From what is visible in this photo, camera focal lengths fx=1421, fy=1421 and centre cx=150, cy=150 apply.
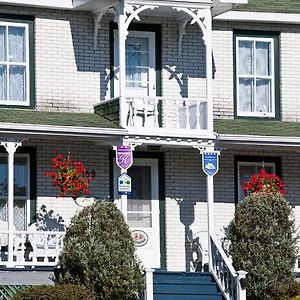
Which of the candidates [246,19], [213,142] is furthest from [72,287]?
[246,19]

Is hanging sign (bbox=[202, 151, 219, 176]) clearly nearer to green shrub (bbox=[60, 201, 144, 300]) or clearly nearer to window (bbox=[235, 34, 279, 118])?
window (bbox=[235, 34, 279, 118])

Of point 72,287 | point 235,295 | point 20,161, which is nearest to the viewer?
point 72,287

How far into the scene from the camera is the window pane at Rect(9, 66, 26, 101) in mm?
31266

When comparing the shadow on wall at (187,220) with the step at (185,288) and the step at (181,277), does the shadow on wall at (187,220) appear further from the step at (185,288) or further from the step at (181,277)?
the step at (185,288)

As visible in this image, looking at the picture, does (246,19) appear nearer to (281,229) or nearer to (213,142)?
(213,142)

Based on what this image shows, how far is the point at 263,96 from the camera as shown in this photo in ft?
110

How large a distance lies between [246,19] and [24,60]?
17.7ft

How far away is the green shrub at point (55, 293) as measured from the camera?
2664 cm

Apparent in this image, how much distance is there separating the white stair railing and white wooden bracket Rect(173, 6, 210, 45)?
4.52 metres

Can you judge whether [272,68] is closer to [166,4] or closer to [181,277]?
[166,4]

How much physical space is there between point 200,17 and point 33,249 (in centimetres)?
652

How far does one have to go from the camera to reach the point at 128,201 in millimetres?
32094

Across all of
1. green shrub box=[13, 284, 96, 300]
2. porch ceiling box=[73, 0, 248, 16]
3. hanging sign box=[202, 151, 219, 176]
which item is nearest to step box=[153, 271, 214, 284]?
hanging sign box=[202, 151, 219, 176]

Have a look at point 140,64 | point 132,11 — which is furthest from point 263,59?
point 132,11
